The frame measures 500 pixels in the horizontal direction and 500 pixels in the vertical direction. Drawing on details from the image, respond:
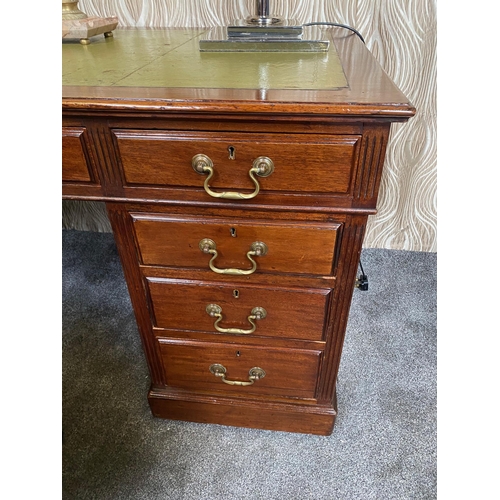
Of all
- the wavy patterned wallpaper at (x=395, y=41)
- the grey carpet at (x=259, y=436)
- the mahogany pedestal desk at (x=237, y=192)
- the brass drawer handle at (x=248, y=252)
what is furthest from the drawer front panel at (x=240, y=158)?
the wavy patterned wallpaper at (x=395, y=41)

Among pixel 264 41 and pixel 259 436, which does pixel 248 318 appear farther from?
pixel 264 41

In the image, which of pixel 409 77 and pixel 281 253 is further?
pixel 409 77

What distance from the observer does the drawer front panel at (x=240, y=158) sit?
558mm

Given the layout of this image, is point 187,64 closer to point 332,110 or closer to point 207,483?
point 332,110

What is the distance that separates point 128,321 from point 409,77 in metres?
1.17

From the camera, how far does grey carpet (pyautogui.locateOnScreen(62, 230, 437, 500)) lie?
2.80 feet

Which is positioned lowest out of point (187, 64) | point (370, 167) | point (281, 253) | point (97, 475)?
point (97, 475)

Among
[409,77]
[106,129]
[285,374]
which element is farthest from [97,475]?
Answer: [409,77]

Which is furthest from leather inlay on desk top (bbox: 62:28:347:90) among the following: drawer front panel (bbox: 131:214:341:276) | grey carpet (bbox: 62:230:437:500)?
grey carpet (bbox: 62:230:437:500)

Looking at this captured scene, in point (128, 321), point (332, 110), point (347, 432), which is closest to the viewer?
point (332, 110)

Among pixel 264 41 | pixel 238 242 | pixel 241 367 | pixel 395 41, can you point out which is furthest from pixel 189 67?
pixel 395 41

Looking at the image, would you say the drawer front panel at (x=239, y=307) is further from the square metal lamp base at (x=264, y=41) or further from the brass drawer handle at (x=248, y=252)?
the square metal lamp base at (x=264, y=41)

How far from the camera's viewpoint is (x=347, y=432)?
3.11 ft

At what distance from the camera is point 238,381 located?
87cm
